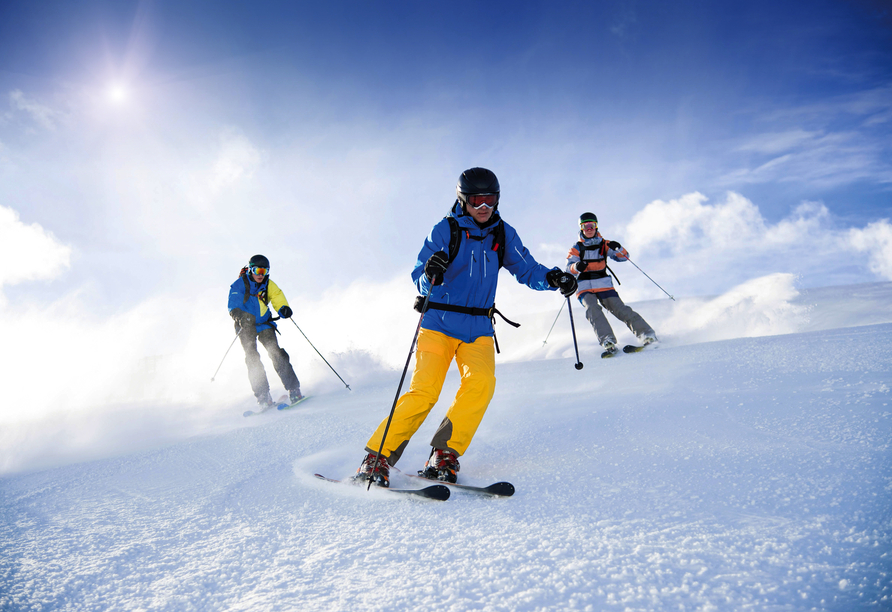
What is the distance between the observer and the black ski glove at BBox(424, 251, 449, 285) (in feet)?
8.42

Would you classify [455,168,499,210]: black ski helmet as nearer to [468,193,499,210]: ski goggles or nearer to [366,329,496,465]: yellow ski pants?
[468,193,499,210]: ski goggles

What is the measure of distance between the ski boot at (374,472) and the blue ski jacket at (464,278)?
847 mm

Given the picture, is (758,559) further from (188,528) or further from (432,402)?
(188,528)

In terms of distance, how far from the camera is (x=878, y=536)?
130 centimetres

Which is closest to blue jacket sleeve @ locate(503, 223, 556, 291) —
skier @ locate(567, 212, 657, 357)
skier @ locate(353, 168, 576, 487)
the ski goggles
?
skier @ locate(353, 168, 576, 487)

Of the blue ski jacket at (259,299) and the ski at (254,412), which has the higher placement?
the blue ski jacket at (259,299)

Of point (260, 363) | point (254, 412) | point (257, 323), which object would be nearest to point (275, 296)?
point (257, 323)

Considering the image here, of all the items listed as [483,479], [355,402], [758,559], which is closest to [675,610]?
[758,559]

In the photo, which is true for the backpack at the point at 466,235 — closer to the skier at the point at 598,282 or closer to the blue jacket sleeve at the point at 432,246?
the blue jacket sleeve at the point at 432,246

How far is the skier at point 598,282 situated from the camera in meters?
6.80

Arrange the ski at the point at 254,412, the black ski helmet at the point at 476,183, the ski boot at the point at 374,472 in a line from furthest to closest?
the ski at the point at 254,412 < the black ski helmet at the point at 476,183 < the ski boot at the point at 374,472

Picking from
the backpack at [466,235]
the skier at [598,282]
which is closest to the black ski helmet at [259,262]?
the skier at [598,282]

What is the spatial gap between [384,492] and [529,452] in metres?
0.93

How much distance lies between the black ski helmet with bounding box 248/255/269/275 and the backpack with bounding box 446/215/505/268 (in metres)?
4.83
